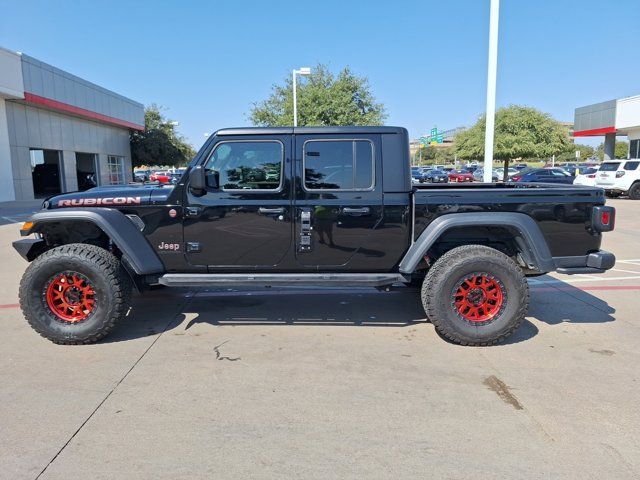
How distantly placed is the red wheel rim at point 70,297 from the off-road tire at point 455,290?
3.16 m

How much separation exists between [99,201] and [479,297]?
370 centimetres

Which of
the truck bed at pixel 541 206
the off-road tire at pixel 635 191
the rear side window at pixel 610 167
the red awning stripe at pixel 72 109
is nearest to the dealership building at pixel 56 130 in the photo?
the red awning stripe at pixel 72 109

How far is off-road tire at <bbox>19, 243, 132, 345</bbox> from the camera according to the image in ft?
14.5

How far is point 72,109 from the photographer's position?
26547 millimetres

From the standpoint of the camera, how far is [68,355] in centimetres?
433

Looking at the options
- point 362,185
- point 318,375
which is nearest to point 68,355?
point 318,375

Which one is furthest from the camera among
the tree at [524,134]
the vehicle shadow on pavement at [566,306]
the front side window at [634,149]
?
the tree at [524,134]

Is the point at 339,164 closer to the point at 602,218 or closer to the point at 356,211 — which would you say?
the point at 356,211

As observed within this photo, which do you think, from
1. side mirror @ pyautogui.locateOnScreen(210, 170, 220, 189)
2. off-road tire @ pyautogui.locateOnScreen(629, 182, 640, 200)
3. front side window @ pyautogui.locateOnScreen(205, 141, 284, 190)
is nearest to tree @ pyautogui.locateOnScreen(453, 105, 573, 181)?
off-road tire @ pyautogui.locateOnScreen(629, 182, 640, 200)

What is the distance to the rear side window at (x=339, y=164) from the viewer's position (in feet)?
15.1

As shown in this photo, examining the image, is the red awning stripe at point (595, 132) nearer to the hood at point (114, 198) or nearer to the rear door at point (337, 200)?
the rear door at point (337, 200)

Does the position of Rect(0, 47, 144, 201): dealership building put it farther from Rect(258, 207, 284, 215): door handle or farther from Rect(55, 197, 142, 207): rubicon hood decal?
Rect(258, 207, 284, 215): door handle

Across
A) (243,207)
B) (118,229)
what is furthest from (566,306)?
(118,229)

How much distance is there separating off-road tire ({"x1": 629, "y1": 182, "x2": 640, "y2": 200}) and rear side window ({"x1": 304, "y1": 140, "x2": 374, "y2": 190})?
2065 centimetres
